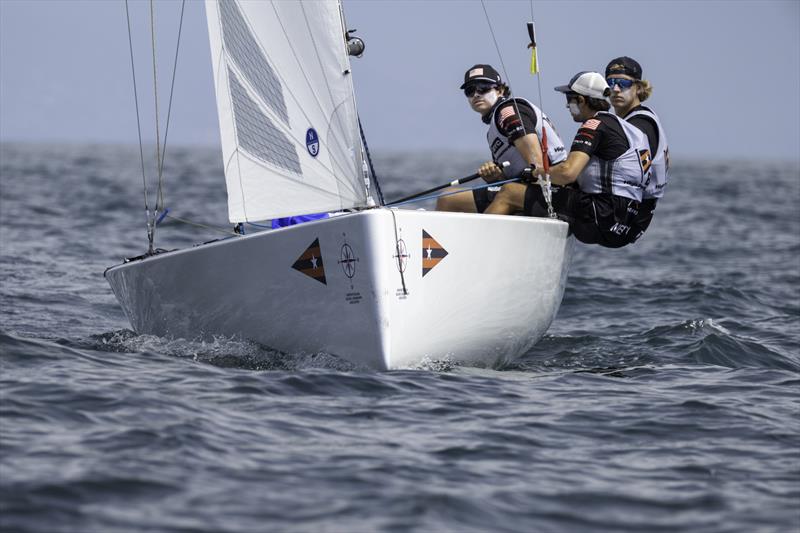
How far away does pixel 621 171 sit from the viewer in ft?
25.7

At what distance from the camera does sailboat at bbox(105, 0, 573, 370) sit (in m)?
6.54

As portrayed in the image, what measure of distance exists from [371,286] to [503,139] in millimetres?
1839

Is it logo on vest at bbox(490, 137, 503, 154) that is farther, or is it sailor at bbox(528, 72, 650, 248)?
logo on vest at bbox(490, 137, 503, 154)

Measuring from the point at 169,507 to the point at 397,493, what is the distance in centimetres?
85

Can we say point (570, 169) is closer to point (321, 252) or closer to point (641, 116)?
point (641, 116)

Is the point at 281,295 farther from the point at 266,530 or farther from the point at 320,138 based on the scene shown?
the point at 266,530

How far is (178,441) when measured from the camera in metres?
5.14

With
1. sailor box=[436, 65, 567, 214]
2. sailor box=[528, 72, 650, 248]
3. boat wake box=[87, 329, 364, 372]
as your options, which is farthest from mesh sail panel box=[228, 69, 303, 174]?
sailor box=[528, 72, 650, 248]

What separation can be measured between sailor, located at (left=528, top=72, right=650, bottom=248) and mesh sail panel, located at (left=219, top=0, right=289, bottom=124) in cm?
172

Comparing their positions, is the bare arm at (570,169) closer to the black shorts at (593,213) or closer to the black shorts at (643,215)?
the black shorts at (593,213)

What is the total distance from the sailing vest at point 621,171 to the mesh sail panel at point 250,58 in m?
2.01

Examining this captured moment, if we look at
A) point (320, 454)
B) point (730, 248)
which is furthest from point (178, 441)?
point (730, 248)

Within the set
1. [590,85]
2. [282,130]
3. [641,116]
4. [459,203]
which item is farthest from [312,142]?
[641,116]

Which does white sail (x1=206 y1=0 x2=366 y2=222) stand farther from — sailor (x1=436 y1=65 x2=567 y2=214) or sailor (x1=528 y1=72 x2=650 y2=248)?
sailor (x1=528 y1=72 x2=650 y2=248)
